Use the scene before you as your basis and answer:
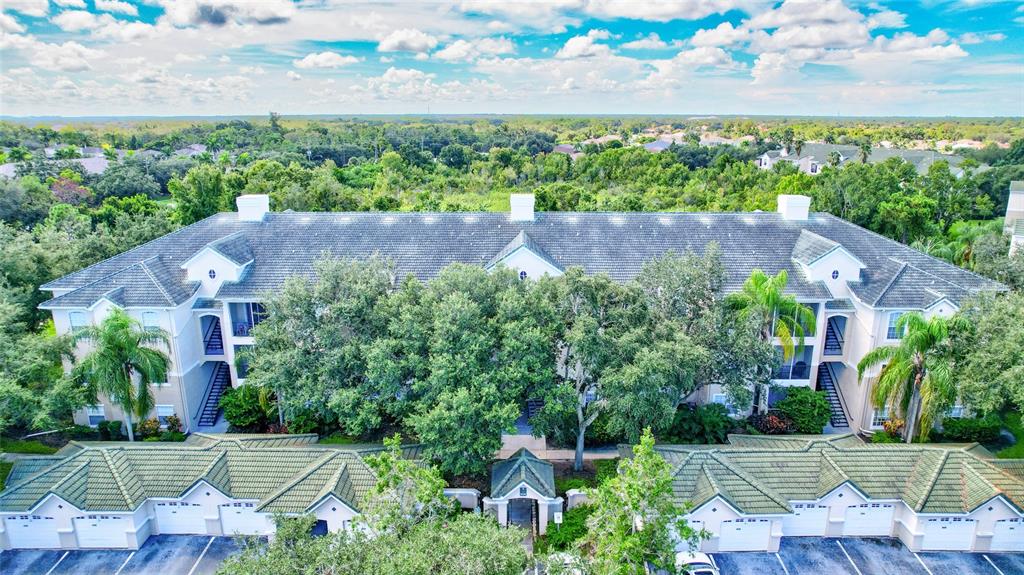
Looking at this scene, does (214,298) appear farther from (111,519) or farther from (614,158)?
(614,158)

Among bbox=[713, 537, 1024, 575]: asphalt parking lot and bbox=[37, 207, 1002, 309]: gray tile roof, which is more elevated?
bbox=[37, 207, 1002, 309]: gray tile roof

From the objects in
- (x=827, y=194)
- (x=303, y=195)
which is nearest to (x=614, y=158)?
(x=827, y=194)

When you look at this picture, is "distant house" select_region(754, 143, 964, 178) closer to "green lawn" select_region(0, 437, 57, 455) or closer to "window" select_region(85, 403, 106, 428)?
"window" select_region(85, 403, 106, 428)

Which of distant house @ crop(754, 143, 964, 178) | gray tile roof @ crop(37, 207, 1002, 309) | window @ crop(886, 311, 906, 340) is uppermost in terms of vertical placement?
distant house @ crop(754, 143, 964, 178)

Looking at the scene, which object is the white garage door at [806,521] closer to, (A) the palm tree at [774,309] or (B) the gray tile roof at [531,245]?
(A) the palm tree at [774,309]

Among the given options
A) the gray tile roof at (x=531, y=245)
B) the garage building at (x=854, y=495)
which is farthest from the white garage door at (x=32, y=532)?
the garage building at (x=854, y=495)

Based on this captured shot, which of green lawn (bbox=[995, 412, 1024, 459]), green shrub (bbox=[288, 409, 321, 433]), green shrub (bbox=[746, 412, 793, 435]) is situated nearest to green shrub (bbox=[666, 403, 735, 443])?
green shrub (bbox=[746, 412, 793, 435])
